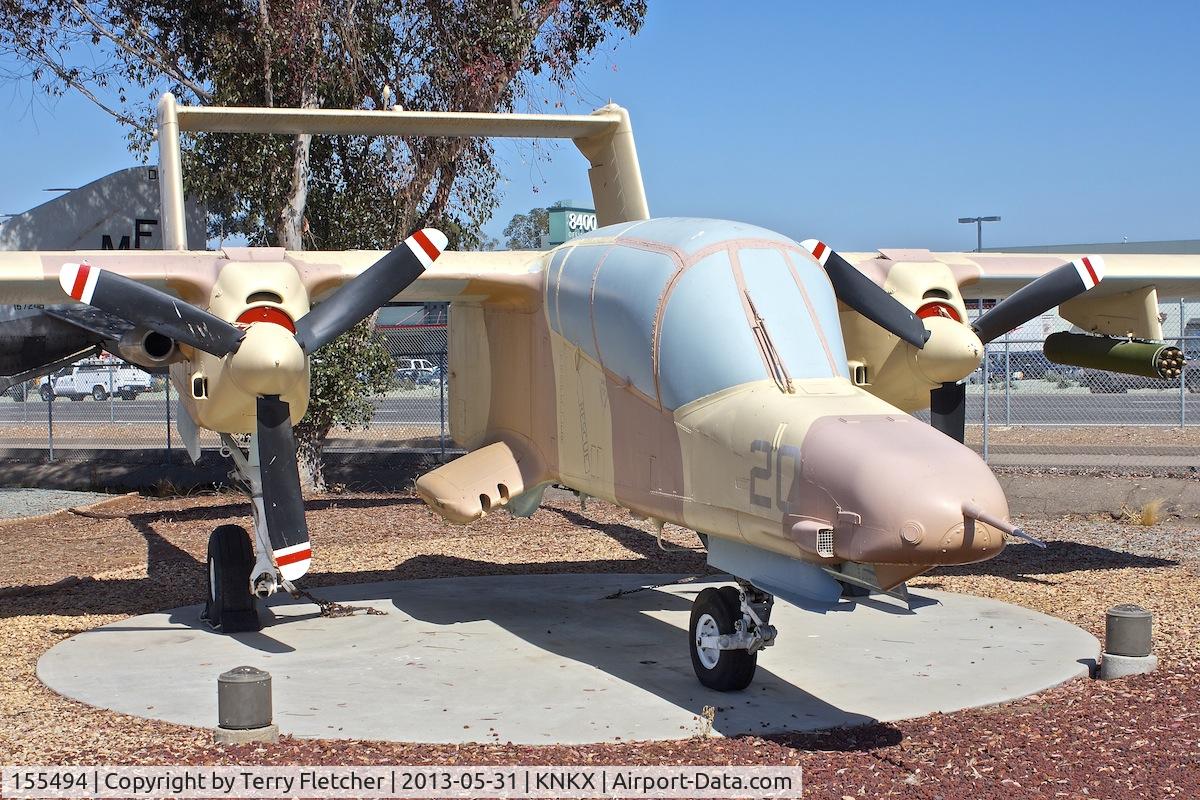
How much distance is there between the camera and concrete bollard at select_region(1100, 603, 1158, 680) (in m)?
8.78

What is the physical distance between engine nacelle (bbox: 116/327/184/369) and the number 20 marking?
5520 mm

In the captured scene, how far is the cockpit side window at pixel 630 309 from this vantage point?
858 centimetres

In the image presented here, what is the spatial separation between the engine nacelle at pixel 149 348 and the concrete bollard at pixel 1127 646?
25.1 feet

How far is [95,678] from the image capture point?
905 cm

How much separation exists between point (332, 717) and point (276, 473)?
2.58 m

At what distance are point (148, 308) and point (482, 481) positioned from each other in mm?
3055

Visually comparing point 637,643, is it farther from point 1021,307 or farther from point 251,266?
point 1021,307

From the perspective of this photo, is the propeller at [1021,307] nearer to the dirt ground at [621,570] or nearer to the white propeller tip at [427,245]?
the dirt ground at [621,570]

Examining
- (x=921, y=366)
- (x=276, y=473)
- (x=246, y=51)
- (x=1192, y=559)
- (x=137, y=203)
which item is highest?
(x=246, y=51)

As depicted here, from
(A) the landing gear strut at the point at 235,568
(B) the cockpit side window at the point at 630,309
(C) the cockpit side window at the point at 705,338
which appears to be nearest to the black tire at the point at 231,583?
(A) the landing gear strut at the point at 235,568

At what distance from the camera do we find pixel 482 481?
10.7m

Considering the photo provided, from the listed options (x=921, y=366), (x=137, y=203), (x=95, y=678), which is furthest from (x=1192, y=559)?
(x=137, y=203)

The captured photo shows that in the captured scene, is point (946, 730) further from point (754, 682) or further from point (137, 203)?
point (137, 203)

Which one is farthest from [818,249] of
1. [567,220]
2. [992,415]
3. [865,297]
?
[567,220]
